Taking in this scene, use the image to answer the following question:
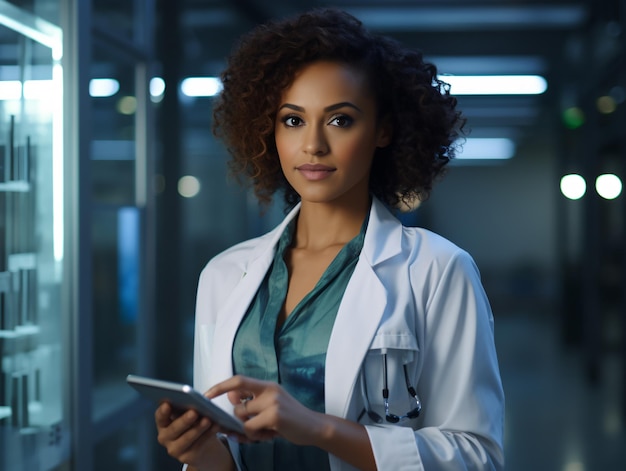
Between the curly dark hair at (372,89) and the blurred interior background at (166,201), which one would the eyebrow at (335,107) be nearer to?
the curly dark hair at (372,89)

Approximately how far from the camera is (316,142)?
4.93ft

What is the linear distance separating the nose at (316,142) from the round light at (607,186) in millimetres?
8117

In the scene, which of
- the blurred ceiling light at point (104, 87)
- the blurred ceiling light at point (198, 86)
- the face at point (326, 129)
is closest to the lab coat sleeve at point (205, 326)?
the face at point (326, 129)

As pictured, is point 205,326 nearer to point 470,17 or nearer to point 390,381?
point 390,381

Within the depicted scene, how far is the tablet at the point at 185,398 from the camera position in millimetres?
1146

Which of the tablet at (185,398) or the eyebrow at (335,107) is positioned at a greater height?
the eyebrow at (335,107)

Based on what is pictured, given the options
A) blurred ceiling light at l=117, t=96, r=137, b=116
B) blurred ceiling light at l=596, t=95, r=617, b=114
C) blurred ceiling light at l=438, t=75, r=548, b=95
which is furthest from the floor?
blurred ceiling light at l=438, t=75, r=548, b=95

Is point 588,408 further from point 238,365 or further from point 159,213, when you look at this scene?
point 238,365

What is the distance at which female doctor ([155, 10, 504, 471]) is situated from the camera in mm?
1366

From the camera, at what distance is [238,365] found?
1.57 meters

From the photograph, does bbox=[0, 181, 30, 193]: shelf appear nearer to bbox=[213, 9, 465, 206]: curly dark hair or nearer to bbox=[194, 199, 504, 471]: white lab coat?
bbox=[213, 9, 465, 206]: curly dark hair

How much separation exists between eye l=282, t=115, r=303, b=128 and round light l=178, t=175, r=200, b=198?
18.5 feet

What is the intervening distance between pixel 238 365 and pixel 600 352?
835cm

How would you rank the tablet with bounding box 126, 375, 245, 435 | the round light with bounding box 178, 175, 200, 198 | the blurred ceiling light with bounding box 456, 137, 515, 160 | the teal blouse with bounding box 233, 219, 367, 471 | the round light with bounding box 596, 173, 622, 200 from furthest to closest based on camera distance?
the blurred ceiling light with bounding box 456, 137, 515, 160, the round light with bounding box 596, 173, 622, 200, the round light with bounding box 178, 175, 200, 198, the teal blouse with bounding box 233, 219, 367, 471, the tablet with bounding box 126, 375, 245, 435
